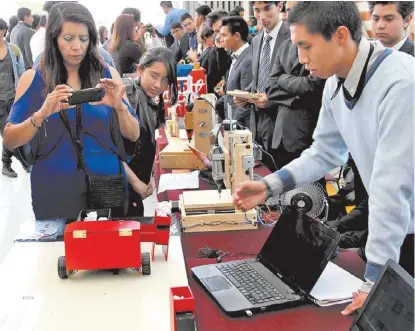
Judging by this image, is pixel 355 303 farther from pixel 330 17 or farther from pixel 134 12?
pixel 134 12

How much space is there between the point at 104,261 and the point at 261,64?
2209 mm

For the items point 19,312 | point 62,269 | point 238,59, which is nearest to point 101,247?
point 62,269

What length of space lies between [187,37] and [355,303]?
5.72 meters

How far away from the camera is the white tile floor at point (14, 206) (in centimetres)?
368

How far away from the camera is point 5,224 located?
154 inches

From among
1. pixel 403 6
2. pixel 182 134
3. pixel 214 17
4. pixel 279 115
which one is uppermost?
pixel 214 17

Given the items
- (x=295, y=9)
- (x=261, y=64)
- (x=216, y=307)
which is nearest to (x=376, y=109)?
(x=295, y=9)

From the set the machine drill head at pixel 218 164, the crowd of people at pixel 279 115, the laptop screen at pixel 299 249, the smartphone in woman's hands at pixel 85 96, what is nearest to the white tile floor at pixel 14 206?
the crowd of people at pixel 279 115

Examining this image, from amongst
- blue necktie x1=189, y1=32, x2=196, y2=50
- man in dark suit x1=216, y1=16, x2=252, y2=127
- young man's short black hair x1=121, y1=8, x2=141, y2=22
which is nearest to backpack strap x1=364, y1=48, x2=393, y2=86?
man in dark suit x1=216, y1=16, x2=252, y2=127

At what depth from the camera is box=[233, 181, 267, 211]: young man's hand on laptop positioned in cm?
164

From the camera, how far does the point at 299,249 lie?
1.49 metres

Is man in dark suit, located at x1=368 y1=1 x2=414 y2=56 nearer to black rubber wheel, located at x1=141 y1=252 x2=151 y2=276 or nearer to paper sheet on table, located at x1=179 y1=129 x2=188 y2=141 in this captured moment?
paper sheet on table, located at x1=179 y1=129 x2=188 y2=141

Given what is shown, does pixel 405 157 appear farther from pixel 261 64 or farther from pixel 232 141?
pixel 261 64

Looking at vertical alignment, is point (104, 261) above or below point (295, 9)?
below
